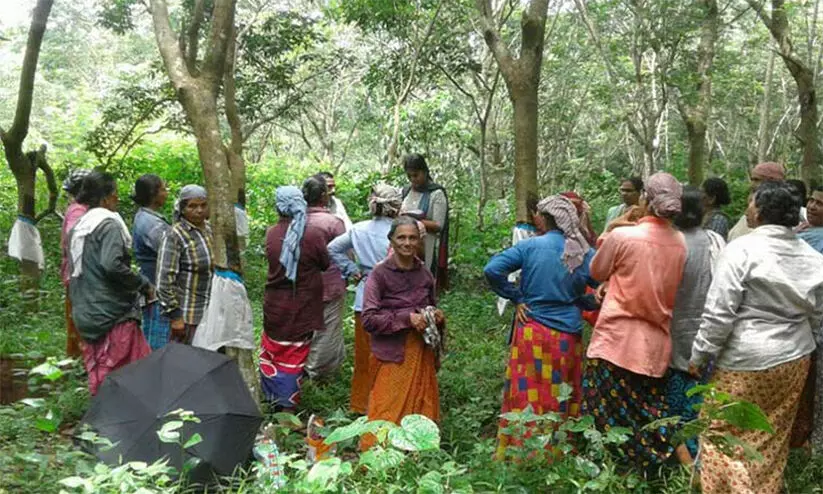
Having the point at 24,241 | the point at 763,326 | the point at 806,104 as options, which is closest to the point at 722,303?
Result: the point at 763,326

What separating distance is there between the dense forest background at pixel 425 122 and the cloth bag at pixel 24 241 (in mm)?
198

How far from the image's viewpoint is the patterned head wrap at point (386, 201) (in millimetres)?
5504

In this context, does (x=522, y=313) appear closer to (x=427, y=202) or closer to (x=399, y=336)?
(x=399, y=336)

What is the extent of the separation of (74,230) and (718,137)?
27.7m

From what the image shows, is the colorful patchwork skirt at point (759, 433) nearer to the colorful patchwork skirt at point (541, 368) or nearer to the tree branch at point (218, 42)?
the colorful patchwork skirt at point (541, 368)

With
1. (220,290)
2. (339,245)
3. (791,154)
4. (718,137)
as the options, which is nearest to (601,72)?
(791,154)

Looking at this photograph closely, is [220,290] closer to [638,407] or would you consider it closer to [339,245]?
[339,245]

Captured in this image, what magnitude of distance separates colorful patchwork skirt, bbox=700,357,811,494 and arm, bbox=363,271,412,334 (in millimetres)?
1687

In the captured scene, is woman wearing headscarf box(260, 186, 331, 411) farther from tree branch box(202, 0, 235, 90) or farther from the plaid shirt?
tree branch box(202, 0, 235, 90)

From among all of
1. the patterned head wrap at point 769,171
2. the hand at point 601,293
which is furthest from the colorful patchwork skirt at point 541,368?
the patterned head wrap at point 769,171

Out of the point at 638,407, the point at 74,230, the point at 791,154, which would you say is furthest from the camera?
the point at 791,154

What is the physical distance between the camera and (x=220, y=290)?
14.8 feet

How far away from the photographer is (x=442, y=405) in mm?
5934

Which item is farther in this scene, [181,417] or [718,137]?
[718,137]
